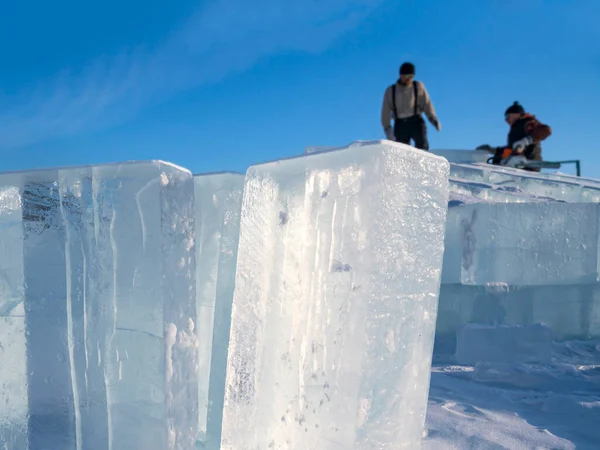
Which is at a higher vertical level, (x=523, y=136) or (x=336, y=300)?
(x=523, y=136)

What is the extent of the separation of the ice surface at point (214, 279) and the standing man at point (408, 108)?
4.70 metres

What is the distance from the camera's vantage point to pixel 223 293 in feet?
4.94

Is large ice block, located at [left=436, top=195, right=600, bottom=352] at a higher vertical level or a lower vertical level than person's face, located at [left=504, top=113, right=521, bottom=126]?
lower

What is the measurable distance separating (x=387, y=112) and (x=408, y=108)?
27cm

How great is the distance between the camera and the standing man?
6.03 m

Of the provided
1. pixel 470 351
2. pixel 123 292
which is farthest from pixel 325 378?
pixel 470 351

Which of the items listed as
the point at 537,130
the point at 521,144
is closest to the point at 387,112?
the point at 521,144

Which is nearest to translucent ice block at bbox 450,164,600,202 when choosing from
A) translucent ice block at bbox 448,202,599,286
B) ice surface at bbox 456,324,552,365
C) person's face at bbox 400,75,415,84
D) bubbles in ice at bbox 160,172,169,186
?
person's face at bbox 400,75,415,84

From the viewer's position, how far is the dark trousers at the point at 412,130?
19.9 ft

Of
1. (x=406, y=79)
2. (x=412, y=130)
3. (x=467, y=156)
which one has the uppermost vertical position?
(x=406, y=79)

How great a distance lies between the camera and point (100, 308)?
4.53 ft

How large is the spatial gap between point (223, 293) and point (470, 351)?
8.02ft

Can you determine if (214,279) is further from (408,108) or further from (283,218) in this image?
(408,108)

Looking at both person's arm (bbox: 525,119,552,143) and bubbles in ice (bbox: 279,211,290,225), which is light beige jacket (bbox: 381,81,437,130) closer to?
person's arm (bbox: 525,119,552,143)
